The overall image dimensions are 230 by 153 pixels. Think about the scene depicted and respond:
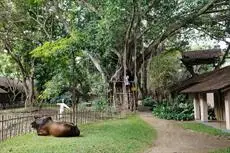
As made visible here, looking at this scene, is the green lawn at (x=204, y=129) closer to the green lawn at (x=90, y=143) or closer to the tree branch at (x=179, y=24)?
the green lawn at (x=90, y=143)

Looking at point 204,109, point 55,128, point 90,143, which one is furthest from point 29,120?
point 204,109

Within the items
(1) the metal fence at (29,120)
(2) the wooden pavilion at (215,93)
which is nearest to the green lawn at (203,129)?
(2) the wooden pavilion at (215,93)

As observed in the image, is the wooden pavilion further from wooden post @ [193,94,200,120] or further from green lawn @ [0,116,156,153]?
green lawn @ [0,116,156,153]

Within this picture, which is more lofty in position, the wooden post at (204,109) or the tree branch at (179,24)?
the tree branch at (179,24)

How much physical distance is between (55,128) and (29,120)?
168 inches

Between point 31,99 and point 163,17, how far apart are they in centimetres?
1790

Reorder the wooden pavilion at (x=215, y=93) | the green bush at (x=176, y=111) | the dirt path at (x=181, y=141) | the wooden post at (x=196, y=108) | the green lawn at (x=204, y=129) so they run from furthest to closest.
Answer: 1. the green bush at (x=176, y=111)
2. the wooden post at (x=196, y=108)
3. the wooden pavilion at (x=215, y=93)
4. the green lawn at (x=204, y=129)
5. the dirt path at (x=181, y=141)

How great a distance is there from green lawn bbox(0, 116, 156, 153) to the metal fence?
1027 millimetres

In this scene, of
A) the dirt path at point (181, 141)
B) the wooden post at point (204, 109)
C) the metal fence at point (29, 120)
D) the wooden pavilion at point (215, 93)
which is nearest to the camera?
the dirt path at point (181, 141)

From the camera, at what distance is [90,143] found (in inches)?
465

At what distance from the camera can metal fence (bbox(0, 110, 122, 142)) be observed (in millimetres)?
14474

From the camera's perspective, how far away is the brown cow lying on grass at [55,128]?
1341 cm

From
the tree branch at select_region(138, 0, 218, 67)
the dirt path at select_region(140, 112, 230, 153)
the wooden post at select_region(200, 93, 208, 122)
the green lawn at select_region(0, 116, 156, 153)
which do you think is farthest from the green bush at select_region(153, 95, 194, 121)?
the green lawn at select_region(0, 116, 156, 153)

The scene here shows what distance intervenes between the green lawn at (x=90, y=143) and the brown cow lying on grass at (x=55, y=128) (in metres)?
0.32
